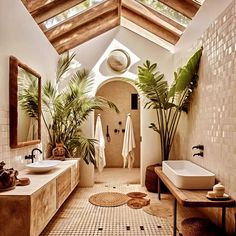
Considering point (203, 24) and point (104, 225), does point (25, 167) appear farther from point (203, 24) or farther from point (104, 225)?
point (203, 24)

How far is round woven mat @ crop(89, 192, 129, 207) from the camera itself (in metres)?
4.31

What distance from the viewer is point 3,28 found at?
9.72 feet

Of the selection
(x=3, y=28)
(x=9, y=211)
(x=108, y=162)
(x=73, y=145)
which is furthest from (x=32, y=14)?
(x=108, y=162)

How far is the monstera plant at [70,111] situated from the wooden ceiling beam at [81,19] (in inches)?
22.4

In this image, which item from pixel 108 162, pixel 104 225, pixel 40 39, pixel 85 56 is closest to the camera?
pixel 104 225

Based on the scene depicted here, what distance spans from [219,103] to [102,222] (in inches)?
82.3

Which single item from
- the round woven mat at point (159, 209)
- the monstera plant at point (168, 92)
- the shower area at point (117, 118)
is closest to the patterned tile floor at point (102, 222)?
the round woven mat at point (159, 209)

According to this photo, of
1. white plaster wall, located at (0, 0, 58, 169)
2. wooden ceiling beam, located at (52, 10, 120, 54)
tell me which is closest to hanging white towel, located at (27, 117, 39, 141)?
white plaster wall, located at (0, 0, 58, 169)

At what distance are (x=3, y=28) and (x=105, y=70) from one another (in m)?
2.83

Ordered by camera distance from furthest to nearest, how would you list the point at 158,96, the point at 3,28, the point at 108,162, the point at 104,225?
the point at 108,162 → the point at 158,96 → the point at 104,225 → the point at 3,28

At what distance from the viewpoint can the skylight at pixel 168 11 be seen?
4.36 meters

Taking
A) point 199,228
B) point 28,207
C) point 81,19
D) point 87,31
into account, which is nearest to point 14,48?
point 81,19

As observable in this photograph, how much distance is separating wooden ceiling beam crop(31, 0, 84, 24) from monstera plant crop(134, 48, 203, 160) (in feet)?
4.98

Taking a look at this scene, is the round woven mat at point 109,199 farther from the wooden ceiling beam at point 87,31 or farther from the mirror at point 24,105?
the wooden ceiling beam at point 87,31
